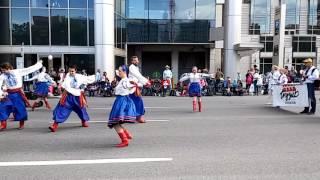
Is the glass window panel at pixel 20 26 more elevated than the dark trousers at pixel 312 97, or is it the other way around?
the glass window panel at pixel 20 26

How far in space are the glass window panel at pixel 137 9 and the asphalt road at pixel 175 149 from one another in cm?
2471

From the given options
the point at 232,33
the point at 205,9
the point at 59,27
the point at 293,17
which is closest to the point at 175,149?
the point at 59,27

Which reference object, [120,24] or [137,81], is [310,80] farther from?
[120,24]

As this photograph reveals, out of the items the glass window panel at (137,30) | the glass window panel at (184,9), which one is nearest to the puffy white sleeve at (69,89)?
the glass window panel at (137,30)

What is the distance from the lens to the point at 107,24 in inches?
1155

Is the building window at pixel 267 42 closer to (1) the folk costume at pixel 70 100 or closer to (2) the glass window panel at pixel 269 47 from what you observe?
(2) the glass window panel at pixel 269 47

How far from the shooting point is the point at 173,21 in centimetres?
3759

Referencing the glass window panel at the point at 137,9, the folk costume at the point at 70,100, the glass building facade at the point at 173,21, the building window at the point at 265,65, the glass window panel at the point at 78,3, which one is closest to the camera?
the folk costume at the point at 70,100

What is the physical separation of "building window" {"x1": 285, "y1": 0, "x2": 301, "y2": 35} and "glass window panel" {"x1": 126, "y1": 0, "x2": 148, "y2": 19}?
21632 mm

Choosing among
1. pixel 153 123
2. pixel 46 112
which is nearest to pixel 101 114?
pixel 46 112

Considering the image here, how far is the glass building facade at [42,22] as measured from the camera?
1177 inches

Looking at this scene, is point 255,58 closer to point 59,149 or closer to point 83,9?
point 83,9

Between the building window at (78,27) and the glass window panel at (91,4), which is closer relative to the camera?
the building window at (78,27)

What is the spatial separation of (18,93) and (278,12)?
22.6 meters
